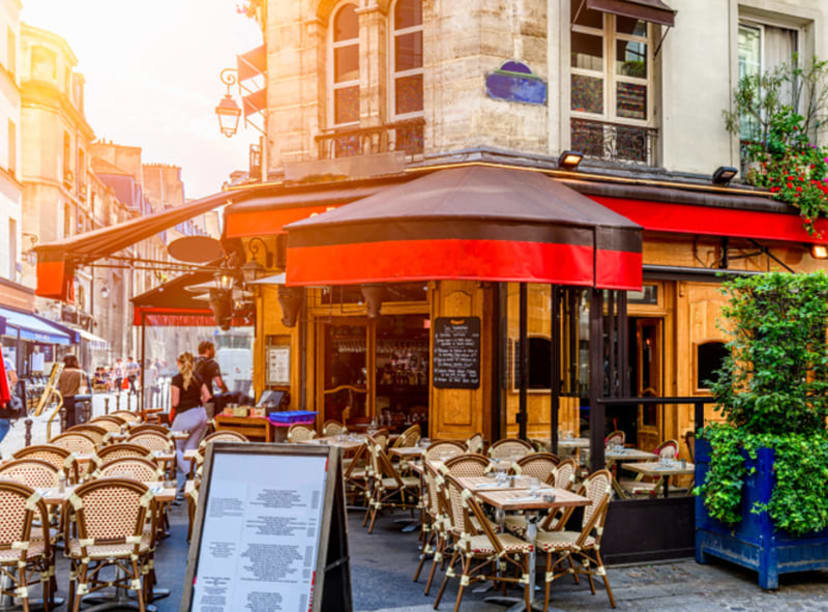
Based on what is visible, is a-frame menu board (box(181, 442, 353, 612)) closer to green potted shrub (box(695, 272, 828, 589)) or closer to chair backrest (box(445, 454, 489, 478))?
chair backrest (box(445, 454, 489, 478))

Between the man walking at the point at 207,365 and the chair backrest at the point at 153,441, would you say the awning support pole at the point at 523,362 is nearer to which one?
the chair backrest at the point at 153,441

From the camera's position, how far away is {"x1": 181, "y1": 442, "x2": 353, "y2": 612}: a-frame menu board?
4047 mm

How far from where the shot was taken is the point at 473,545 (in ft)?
19.7

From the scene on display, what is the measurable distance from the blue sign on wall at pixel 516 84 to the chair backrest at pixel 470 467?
497 cm

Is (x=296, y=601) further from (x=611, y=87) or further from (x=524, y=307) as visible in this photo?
(x=611, y=87)

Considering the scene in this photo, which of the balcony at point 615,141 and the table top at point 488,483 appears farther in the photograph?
the balcony at point 615,141

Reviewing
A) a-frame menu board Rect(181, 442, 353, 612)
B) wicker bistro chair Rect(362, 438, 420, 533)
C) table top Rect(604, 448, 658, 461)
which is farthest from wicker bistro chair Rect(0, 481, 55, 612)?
table top Rect(604, 448, 658, 461)

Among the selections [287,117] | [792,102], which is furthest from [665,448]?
[287,117]

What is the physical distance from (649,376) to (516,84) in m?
4.70

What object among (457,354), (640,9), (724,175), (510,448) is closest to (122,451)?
(510,448)

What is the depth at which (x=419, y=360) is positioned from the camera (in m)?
11.2

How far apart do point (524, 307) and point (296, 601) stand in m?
6.25

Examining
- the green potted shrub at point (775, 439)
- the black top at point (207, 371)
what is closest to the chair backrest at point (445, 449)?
the green potted shrub at point (775, 439)

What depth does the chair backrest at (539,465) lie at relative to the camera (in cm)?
746
